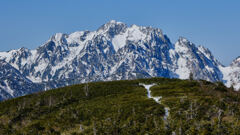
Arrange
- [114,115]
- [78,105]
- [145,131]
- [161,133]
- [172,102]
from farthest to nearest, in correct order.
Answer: [78,105]
[172,102]
[114,115]
[145,131]
[161,133]

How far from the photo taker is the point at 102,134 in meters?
99.1

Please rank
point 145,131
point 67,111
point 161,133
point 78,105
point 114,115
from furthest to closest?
point 78,105, point 67,111, point 114,115, point 145,131, point 161,133

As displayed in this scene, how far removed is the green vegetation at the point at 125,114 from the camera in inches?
3880

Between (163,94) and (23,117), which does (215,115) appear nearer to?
(163,94)

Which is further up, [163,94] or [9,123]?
[163,94]

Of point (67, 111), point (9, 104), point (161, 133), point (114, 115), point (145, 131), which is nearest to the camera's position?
point (161, 133)

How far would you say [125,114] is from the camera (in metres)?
132

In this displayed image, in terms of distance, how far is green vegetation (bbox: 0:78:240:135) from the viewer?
9856cm

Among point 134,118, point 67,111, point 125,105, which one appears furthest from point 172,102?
point 67,111

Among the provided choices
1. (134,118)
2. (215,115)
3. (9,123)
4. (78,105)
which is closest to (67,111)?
(78,105)

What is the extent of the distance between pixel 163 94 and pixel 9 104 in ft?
313

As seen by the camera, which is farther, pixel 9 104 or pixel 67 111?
pixel 9 104

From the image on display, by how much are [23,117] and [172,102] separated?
76.8m

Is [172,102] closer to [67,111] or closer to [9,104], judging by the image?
[67,111]
